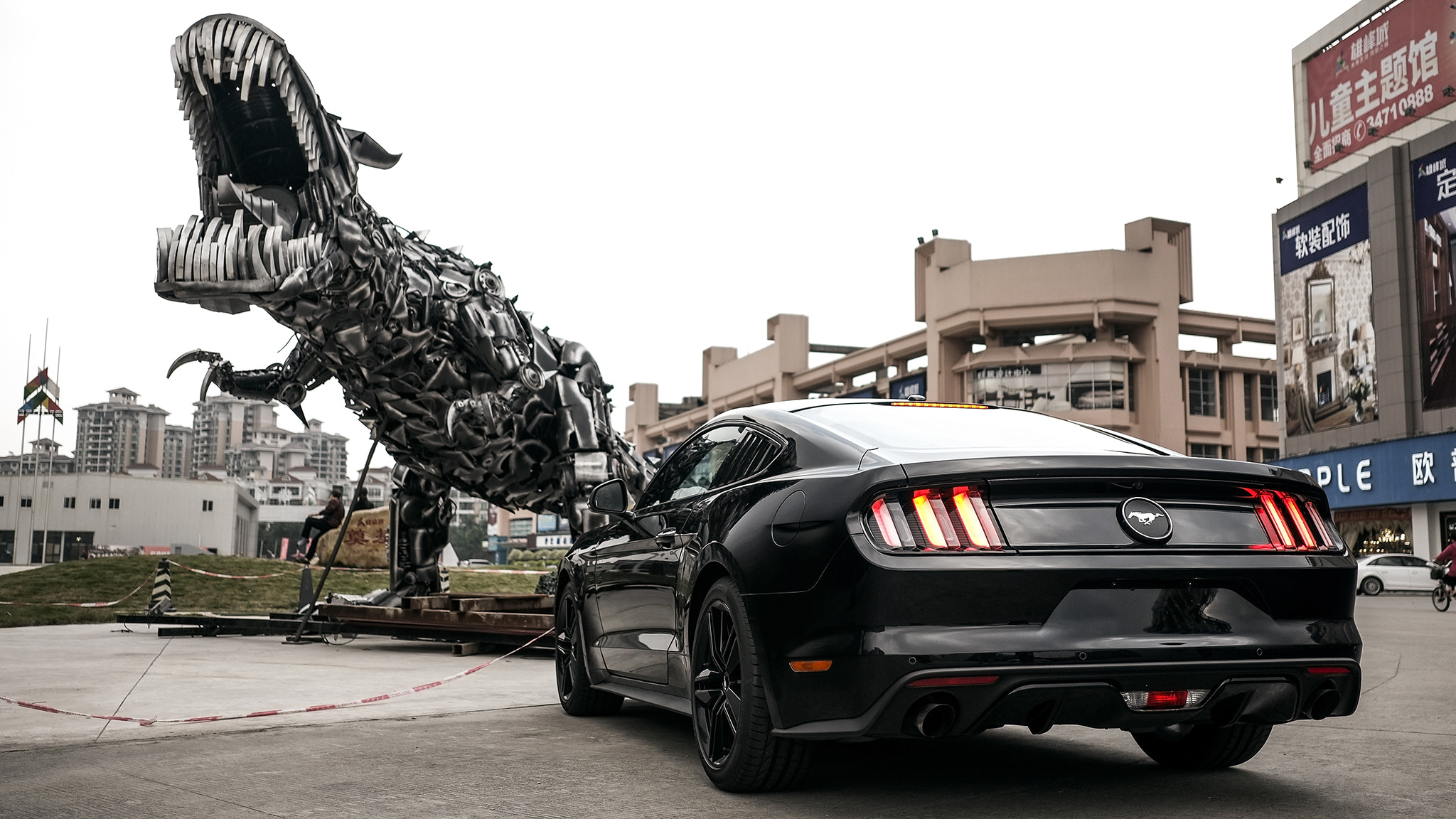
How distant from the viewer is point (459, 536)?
193375 mm

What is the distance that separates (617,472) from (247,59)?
4957 millimetres

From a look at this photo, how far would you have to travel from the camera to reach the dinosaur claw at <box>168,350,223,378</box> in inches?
473

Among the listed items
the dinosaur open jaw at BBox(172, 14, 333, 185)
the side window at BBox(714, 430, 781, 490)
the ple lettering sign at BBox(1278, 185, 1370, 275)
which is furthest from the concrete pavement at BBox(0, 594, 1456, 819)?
the ple lettering sign at BBox(1278, 185, 1370, 275)

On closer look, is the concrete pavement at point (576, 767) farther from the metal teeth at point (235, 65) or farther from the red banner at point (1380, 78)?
the red banner at point (1380, 78)

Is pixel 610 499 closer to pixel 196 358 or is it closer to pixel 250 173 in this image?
pixel 250 173

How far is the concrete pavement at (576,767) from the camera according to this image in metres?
4.22

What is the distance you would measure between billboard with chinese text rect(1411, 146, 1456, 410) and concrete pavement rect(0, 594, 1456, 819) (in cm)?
3650

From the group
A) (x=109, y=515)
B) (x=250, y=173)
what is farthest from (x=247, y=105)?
(x=109, y=515)

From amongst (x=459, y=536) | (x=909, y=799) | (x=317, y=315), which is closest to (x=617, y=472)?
(x=317, y=315)

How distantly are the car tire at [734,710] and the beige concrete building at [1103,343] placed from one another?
5487 cm

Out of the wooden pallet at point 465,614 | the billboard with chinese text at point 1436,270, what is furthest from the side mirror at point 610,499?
the billboard with chinese text at point 1436,270

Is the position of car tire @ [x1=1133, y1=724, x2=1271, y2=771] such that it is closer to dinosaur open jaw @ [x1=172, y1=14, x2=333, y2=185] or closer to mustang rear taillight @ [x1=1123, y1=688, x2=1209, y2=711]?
mustang rear taillight @ [x1=1123, y1=688, x2=1209, y2=711]

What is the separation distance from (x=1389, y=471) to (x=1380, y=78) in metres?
14.2

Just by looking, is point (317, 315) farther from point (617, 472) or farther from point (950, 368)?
point (950, 368)
